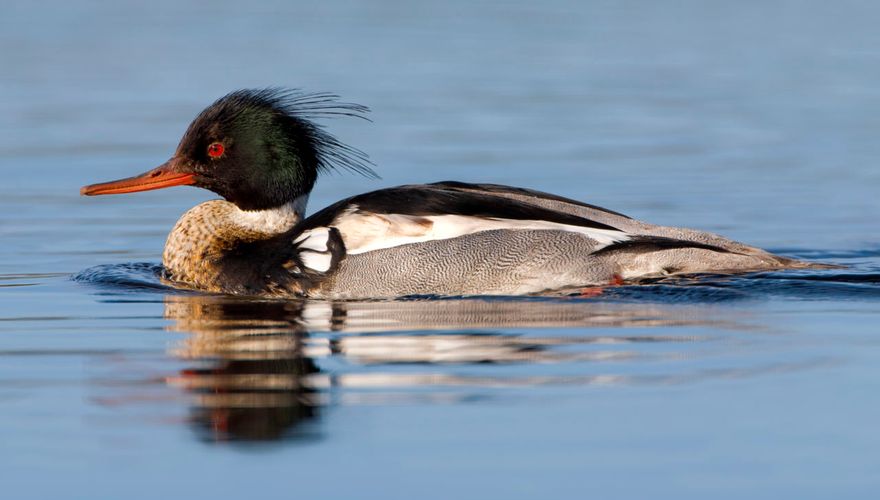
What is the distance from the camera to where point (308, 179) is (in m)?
10.3

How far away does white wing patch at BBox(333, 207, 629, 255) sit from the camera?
9469 millimetres

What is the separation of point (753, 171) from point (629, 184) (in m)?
1.41

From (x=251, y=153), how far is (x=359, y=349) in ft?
9.34

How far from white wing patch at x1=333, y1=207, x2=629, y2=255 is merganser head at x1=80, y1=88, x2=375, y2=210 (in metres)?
0.71

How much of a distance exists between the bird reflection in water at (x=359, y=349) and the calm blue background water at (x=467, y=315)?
0.09 ft

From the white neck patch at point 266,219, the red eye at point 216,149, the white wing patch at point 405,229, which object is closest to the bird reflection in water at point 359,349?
the white wing patch at point 405,229

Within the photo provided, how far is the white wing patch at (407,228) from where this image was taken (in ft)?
31.1

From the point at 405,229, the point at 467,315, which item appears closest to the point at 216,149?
the point at 405,229

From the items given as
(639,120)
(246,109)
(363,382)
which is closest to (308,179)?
(246,109)

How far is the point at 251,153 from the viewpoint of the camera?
1013 centimetres

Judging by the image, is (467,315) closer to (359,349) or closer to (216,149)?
(359,349)

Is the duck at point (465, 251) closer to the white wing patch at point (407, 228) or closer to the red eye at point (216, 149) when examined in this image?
the white wing patch at point (407, 228)

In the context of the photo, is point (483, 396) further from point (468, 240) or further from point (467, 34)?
point (467, 34)

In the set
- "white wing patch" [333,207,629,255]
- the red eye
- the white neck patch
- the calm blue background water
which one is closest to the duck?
"white wing patch" [333,207,629,255]
